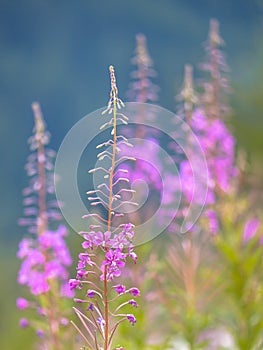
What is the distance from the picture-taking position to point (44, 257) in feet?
10.3

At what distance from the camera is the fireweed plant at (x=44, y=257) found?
311 centimetres

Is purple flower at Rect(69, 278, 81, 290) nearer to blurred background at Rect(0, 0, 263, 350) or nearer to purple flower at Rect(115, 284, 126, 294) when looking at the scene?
purple flower at Rect(115, 284, 126, 294)

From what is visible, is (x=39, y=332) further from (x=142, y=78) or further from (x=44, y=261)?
(x=142, y=78)

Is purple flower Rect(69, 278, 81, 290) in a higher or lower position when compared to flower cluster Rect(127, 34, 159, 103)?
lower

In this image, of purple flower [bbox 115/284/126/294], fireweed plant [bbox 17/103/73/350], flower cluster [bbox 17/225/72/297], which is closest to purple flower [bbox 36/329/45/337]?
fireweed plant [bbox 17/103/73/350]

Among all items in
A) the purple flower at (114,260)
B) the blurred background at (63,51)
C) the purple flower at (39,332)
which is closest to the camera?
the purple flower at (114,260)

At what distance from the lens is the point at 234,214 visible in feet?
12.9

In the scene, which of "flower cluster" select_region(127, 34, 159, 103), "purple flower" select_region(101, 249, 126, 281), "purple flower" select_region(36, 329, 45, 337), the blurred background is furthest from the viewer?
the blurred background

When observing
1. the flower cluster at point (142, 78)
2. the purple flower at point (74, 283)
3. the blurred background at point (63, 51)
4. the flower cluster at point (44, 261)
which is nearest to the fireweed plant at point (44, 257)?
the flower cluster at point (44, 261)

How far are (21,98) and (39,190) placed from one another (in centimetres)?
3852

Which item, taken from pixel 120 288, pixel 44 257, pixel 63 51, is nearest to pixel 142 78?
pixel 44 257

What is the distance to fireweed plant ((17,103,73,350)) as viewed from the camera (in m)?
3.11

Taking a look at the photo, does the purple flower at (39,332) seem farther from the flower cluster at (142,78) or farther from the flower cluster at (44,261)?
the flower cluster at (142,78)

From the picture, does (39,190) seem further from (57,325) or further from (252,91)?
(252,91)
